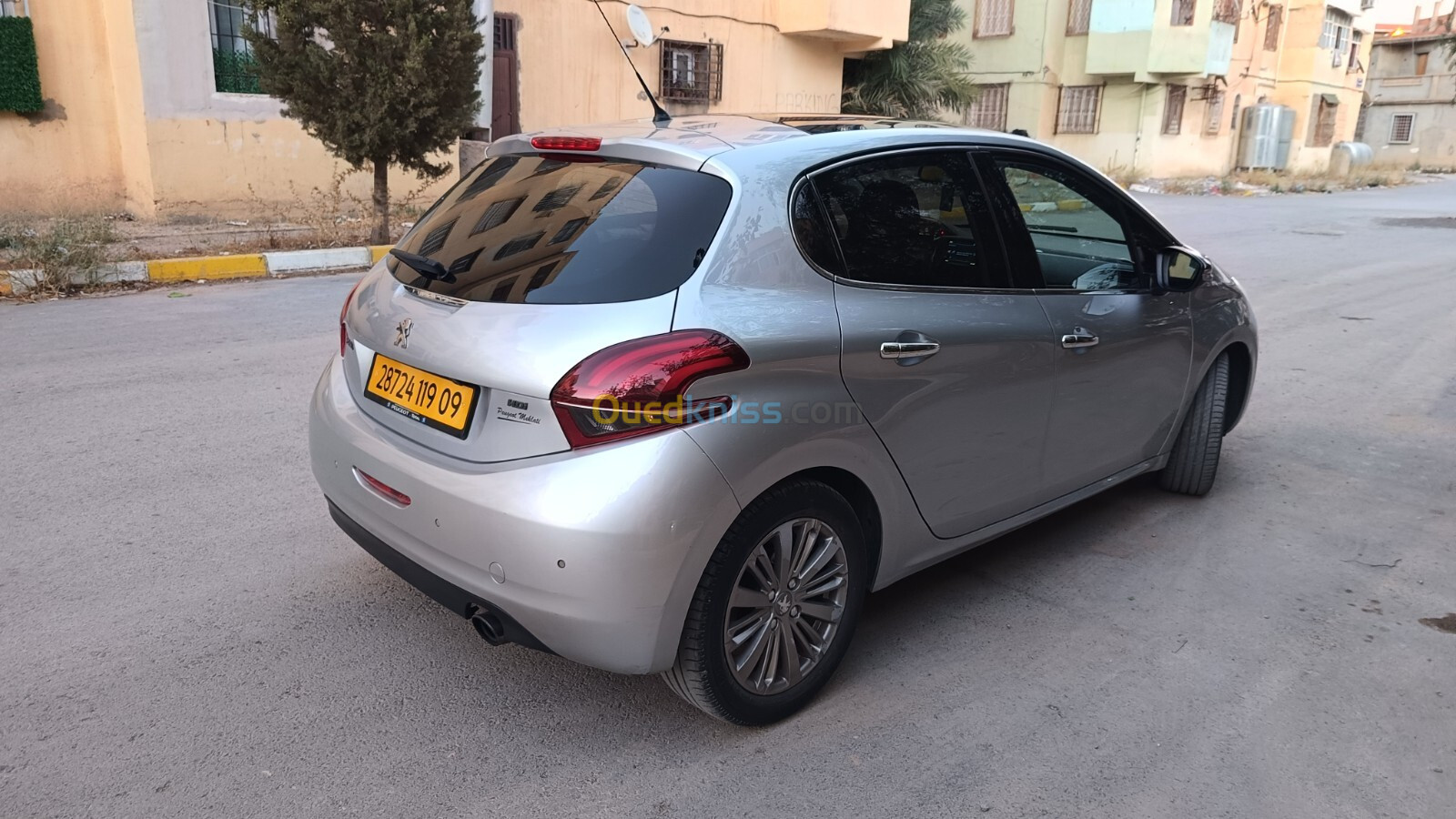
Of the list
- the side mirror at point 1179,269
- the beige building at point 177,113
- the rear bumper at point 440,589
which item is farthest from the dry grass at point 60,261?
the side mirror at point 1179,269

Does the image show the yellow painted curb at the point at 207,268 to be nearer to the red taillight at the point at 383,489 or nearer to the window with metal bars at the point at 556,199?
the red taillight at the point at 383,489

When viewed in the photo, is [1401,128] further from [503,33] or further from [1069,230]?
[1069,230]

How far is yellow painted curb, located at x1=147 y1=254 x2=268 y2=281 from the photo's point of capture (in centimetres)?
909

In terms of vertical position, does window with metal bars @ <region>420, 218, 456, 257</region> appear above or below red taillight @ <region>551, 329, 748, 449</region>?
above

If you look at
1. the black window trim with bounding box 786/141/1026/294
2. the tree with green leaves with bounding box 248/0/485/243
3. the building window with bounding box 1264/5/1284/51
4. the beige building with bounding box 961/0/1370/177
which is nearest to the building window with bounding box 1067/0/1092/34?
the beige building with bounding box 961/0/1370/177

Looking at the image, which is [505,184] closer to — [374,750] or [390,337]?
[390,337]

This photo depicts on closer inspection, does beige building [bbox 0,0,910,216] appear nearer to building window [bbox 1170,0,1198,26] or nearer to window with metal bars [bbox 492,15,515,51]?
window with metal bars [bbox 492,15,515,51]

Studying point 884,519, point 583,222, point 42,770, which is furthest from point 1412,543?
point 42,770

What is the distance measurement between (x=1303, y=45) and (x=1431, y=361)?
35.4m

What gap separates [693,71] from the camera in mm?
17406

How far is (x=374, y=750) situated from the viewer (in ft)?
8.52

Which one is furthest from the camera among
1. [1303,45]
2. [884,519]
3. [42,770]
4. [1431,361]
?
[1303,45]

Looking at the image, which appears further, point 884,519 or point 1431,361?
point 1431,361

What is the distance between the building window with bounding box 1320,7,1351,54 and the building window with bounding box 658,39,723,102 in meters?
29.3
